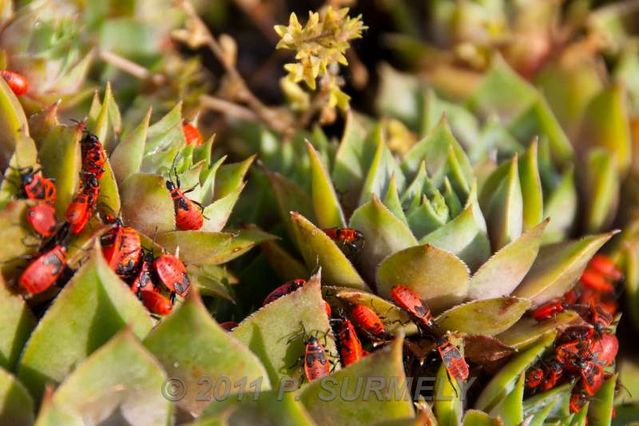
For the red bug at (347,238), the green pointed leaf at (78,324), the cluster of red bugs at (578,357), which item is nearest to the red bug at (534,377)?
the cluster of red bugs at (578,357)

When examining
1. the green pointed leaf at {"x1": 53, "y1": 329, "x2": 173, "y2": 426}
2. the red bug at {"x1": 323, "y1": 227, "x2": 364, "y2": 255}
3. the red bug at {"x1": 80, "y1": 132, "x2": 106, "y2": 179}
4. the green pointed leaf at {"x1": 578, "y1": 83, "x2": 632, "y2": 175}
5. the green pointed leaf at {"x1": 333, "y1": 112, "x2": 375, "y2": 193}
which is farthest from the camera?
the green pointed leaf at {"x1": 578, "y1": 83, "x2": 632, "y2": 175}

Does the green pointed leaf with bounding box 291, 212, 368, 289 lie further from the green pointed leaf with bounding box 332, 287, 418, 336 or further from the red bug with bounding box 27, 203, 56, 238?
the red bug with bounding box 27, 203, 56, 238

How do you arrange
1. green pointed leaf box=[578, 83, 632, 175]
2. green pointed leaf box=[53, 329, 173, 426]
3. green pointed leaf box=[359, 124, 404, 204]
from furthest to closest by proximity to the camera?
1. green pointed leaf box=[578, 83, 632, 175]
2. green pointed leaf box=[359, 124, 404, 204]
3. green pointed leaf box=[53, 329, 173, 426]

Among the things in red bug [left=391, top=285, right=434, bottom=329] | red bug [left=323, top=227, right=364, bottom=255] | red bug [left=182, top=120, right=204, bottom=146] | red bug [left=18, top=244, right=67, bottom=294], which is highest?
red bug [left=182, top=120, right=204, bottom=146]

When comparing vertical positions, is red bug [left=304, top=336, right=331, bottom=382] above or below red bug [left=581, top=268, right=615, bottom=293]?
above

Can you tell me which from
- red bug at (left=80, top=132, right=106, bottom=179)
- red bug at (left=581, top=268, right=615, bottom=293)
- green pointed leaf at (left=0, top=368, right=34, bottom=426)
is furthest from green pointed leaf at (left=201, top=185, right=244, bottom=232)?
red bug at (left=581, top=268, right=615, bottom=293)

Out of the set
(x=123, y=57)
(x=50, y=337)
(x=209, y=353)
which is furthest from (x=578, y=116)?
(x=50, y=337)

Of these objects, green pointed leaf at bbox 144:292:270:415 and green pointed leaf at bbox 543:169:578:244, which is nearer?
green pointed leaf at bbox 144:292:270:415
